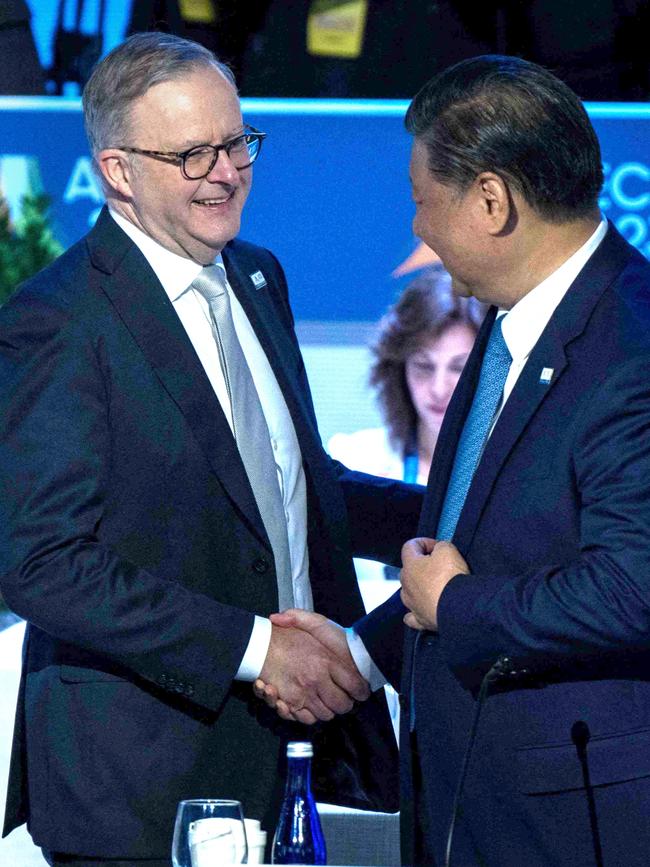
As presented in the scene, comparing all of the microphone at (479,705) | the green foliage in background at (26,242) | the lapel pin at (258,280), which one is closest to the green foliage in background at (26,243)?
the green foliage in background at (26,242)

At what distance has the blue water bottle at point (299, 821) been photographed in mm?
2012

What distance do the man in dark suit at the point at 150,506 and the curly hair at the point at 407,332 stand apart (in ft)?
5.62

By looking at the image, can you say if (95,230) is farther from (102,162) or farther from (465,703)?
(465,703)

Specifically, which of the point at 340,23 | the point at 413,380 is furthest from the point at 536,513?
the point at 340,23

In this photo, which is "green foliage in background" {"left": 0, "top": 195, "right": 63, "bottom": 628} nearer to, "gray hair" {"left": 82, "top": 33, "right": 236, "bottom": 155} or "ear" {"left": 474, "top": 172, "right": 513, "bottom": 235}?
"gray hair" {"left": 82, "top": 33, "right": 236, "bottom": 155}

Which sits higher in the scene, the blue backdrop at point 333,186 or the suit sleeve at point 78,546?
the blue backdrop at point 333,186

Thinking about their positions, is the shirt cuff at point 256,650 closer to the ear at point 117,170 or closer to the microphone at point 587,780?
the microphone at point 587,780

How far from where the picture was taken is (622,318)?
194 centimetres

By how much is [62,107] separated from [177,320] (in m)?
2.12

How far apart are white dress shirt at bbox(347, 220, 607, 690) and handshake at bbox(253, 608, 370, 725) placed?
0.57m

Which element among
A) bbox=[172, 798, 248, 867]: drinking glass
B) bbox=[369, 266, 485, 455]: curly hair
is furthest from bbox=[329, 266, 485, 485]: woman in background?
bbox=[172, 798, 248, 867]: drinking glass

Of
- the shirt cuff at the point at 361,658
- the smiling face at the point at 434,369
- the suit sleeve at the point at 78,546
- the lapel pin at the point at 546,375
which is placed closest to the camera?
the lapel pin at the point at 546,375

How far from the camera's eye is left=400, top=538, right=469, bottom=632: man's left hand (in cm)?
198

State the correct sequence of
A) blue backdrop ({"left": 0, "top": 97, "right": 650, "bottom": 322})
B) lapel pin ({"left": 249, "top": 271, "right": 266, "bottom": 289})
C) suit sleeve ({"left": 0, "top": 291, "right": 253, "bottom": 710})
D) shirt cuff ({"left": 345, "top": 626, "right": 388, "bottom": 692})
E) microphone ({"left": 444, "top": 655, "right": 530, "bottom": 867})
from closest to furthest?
microphone ({"left": 444, "top": 655, "right": 530, "bottom": 867}), suit sleeve ({"left": 0, "top": 291, "right": 253, "bottom": 710}), shirt cuff ({"left": 345, "top": 626, "right": 388, "bottom": 692}), lapel pin ({"left": 249, "top": 271, "right": 266, "bottom": 289}), blue backdrop ({"left": 0, "top": 97, "right": 650, "bottom": 322})
